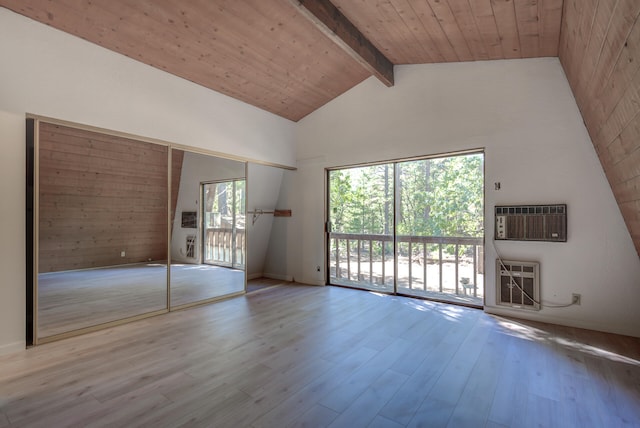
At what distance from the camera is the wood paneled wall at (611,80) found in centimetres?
165

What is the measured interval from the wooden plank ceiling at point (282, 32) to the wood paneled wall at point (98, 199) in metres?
0.97

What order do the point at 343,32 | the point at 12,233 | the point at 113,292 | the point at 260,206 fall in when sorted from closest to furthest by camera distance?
the point at 12,233, the point at 343,32, the point at 113,292, the point at 260,206

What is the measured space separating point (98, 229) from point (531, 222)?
465 centimetres

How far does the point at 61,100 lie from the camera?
283cm

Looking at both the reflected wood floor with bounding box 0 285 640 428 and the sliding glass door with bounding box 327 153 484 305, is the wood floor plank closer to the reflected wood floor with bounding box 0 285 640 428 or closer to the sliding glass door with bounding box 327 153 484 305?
the reflected wood floor with bounding box 0 285 640 428

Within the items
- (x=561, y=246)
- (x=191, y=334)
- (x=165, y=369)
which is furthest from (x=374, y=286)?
(x=165, y=369)

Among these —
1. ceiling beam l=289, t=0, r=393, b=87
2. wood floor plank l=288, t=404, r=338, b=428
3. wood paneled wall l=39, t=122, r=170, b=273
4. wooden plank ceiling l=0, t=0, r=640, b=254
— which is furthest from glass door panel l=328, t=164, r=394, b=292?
wood floor plank l=288, t=404, r=338, b=428

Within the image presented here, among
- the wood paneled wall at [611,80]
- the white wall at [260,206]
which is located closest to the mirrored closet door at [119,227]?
the white wall at [260,206]

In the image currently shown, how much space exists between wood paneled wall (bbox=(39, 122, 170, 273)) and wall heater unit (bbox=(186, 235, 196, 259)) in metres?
0.29

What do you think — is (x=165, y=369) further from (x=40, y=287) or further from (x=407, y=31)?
(x=407, y=31)

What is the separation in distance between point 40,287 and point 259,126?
319 centimetres

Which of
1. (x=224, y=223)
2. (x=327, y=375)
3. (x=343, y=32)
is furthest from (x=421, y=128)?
(x=327, y=375)

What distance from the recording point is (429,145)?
4145mm

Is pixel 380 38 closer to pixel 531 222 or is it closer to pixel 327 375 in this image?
pixel 531 222
